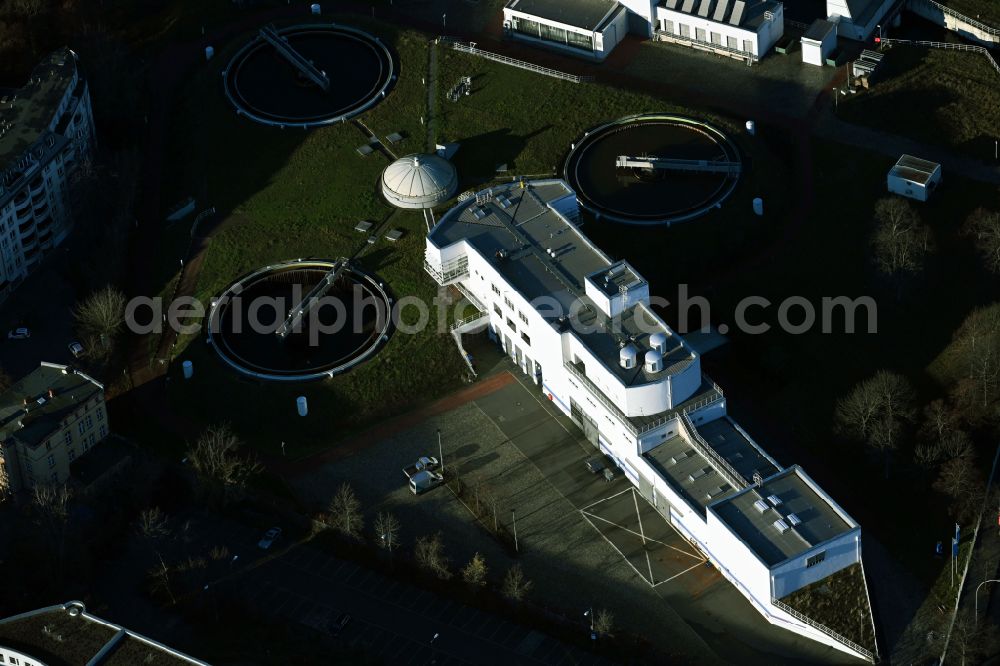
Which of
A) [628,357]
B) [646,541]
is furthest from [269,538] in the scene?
[628,357]

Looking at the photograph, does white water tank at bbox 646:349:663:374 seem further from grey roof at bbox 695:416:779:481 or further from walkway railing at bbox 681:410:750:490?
grey roof at bbox 695:416:779:481

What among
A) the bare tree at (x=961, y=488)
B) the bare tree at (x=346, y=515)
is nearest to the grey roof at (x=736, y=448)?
the bare tree at (x=961, y=488)

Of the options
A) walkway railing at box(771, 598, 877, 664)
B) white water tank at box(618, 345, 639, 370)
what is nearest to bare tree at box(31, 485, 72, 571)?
white water tank at box(618, 345, 639, 370)

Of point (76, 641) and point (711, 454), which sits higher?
point (711, 454)

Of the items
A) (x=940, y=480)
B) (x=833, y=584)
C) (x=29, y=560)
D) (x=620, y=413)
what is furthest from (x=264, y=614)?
(x=940, y=480)

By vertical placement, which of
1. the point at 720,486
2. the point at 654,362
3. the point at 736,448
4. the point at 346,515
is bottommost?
the point at 346,515

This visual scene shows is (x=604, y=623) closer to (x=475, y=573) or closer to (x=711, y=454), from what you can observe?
(x=475, y=573)

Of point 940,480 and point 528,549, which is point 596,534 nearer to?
point 528,549
